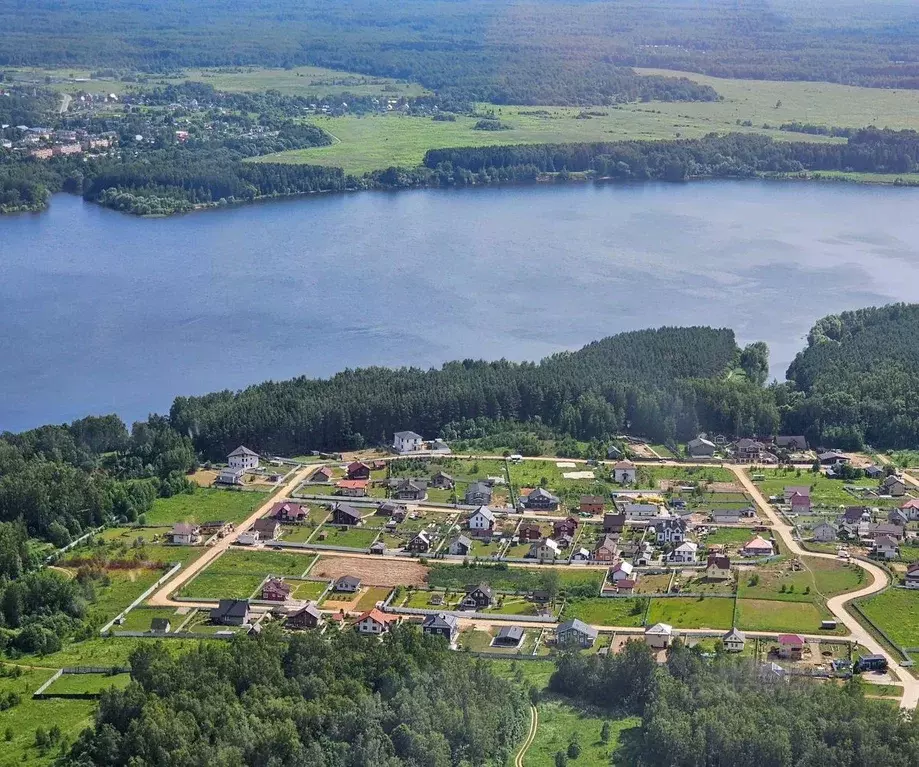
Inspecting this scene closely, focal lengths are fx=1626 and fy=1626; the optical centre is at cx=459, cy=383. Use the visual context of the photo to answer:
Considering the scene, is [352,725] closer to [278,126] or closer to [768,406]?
[768,406]

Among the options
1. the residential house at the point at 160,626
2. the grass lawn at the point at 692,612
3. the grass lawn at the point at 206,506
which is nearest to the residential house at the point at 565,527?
the grass lawn at the point at 692,612

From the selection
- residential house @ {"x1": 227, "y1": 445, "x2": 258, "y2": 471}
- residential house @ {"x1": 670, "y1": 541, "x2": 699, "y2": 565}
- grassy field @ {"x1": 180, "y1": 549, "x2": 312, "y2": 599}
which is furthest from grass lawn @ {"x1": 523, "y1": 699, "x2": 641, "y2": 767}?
residential house @ {"x1": 227, "y1": 445, "x2": 258, "y2": 471}

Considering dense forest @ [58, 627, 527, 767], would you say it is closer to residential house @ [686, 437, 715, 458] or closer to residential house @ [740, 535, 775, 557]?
residential house @ [740, 535, 775, 557]

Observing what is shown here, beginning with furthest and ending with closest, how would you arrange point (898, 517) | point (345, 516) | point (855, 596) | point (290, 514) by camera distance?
point (290, 514), point (345, 516), point (898, 517), point (855, 596)

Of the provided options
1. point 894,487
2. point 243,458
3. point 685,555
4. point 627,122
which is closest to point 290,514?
point 243,458

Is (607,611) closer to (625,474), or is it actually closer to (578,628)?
(578,628)
